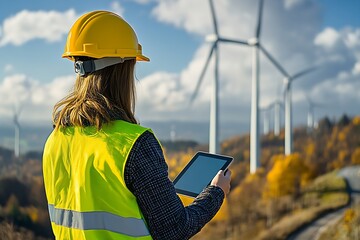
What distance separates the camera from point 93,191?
210cm

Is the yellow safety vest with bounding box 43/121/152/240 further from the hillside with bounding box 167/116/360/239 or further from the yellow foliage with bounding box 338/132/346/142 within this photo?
the yellow foliage with bounding box 338/132/346/142

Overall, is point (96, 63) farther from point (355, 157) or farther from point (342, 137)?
point (342, 137)

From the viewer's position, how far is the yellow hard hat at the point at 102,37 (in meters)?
2.28

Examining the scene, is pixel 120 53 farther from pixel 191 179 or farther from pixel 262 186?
pixel 262 186

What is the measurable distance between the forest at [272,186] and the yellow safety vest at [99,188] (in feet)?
63.6

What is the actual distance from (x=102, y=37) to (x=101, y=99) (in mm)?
273

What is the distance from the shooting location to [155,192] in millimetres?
2070

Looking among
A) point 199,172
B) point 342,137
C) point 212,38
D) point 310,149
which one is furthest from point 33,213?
point 342,137

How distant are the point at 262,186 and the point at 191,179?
34473 mm

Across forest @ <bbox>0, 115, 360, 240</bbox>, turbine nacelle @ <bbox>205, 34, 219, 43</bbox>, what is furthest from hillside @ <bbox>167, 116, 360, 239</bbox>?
turbine nacelle @ <bbox>205, 34, 219, 43</bbox>

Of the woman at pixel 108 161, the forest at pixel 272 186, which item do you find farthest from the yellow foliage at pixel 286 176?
the woman at pixel 108 161

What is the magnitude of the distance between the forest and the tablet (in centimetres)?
1921

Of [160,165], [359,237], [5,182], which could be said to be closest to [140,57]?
[160,165]

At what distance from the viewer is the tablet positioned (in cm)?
249
